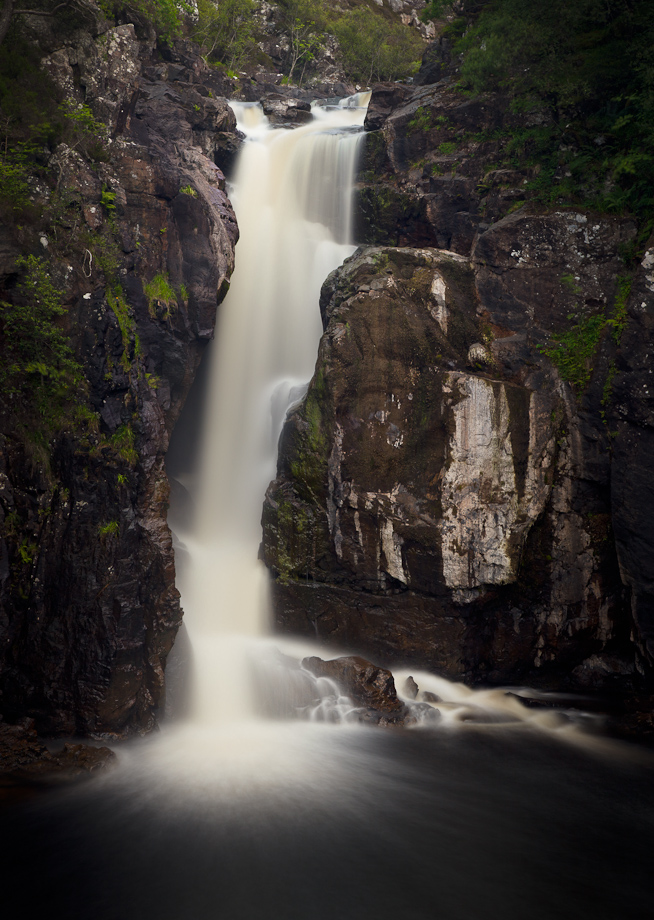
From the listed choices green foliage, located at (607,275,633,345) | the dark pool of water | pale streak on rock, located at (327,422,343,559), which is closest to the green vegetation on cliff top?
green foliage, located at (607,275,633,345)

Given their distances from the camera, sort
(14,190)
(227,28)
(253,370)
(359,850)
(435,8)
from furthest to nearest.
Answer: (227,28)
(435,8)
(253,370)
(14,190)
(359,850)

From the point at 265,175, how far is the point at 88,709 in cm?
1734

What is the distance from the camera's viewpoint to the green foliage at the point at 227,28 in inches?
1199

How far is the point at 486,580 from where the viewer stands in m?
12.9

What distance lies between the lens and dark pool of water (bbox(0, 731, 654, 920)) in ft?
22.2

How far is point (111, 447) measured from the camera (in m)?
11.3

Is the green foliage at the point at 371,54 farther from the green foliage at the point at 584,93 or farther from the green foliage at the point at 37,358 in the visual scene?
the green foliage at the point at 37,358

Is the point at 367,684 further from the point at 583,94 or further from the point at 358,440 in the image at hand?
the point at 583,94

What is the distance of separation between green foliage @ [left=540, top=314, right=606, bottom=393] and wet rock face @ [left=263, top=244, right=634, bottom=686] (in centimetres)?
35

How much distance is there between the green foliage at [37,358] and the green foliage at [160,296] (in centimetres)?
339

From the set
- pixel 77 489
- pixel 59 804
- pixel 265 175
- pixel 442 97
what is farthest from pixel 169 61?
pixel 59 804

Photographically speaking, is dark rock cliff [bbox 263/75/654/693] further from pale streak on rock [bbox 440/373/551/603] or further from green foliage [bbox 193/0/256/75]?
green foliage [bbox 193/0/256/75]

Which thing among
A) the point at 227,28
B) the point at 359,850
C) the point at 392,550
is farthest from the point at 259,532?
the point at 227,28

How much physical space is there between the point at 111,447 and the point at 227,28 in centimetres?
3106
